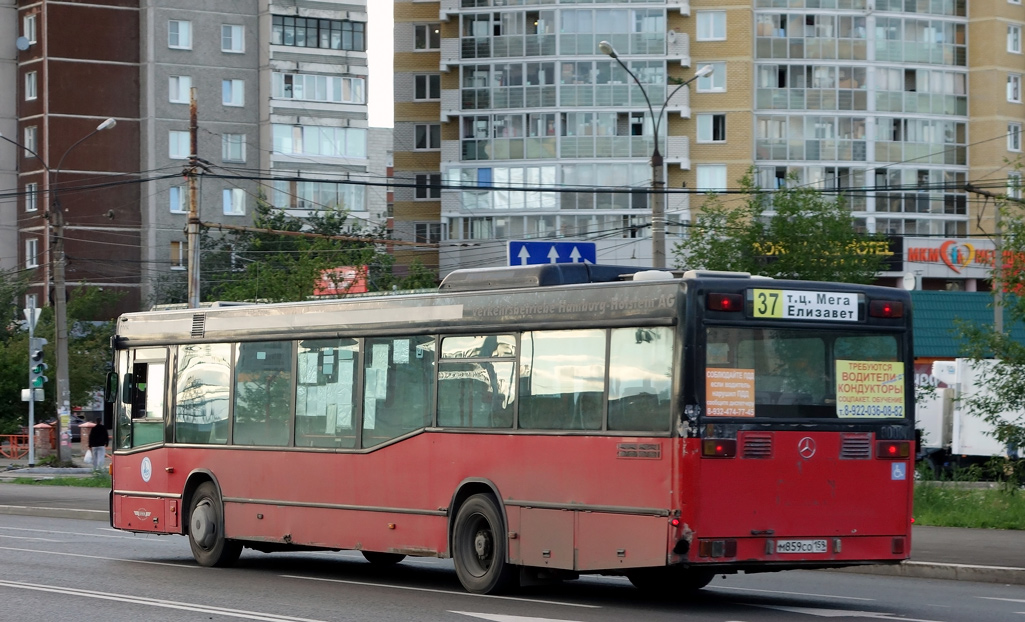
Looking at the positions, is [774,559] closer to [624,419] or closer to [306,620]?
[624,419]

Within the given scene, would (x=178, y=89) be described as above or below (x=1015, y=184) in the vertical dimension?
above

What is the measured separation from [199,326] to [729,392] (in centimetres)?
763

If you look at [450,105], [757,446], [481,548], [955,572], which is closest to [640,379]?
[757,446]

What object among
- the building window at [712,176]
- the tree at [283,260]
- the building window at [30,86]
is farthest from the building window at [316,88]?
the building window at [712,176]

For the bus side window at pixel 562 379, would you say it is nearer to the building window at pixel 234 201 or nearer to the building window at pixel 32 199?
the building window at pixel 32 199

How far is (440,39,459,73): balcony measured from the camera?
76188 mm

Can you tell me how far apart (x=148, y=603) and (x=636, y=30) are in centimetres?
6424

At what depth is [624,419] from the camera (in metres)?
12.7

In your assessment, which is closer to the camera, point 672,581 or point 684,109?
point 672,581

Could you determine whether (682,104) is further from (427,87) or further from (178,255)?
(178,255)

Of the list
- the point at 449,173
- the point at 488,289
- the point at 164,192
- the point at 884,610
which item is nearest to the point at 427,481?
the point at 488,289

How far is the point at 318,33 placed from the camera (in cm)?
8100

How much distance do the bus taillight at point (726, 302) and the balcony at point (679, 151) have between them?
6330 cm

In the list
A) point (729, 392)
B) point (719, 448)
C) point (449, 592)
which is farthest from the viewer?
point (449, 592)
